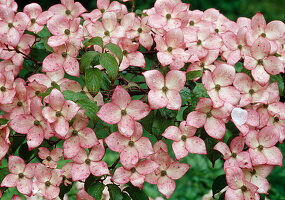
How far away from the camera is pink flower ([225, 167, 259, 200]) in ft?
2.64

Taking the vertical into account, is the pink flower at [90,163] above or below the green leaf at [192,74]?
below

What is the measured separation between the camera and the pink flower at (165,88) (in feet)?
2.53

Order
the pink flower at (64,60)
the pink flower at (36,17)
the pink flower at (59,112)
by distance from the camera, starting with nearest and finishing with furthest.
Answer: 1. the pink flower at (59,112)
2. the pink flower at (64,60)
3. the pink flower at (36,17)

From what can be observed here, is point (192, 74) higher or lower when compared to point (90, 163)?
higher

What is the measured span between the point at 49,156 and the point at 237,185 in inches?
16.1

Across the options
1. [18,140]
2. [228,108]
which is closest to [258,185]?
[228,108]

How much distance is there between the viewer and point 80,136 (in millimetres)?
784

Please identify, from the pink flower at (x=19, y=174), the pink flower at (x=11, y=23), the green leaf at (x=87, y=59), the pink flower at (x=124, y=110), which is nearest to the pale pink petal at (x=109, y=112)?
the pink flower at (x=124, y=110)

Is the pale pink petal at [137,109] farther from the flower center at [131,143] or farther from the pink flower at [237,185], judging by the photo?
the pink flower at [237,185]

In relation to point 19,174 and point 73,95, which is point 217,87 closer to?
point 73,95

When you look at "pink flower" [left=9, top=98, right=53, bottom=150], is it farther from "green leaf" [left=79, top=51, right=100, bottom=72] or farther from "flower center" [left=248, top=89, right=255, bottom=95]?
"flower center" [left=248, top=89, right=255, bottom=95]

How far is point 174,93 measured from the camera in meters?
0.79

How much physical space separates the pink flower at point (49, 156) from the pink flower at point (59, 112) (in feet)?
0.31

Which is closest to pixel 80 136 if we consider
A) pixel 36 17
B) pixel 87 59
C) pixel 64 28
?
pixel 87 59
